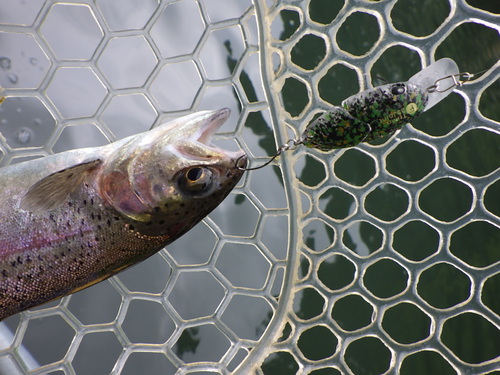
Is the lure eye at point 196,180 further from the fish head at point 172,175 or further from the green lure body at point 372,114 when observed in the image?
the green lure body at point 372,114

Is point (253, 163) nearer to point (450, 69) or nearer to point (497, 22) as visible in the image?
point (450, 69)

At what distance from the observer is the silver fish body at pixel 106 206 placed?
1221mm

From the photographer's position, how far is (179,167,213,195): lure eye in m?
1.20

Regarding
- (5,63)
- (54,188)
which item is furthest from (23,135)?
(54,188)

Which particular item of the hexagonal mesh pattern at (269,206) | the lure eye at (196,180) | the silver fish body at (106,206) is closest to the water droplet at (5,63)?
the hexagonal mesh pattern at (269,206)

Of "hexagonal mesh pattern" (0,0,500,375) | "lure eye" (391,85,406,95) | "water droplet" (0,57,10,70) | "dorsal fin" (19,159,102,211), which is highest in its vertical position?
"lure eye" (391,85,406,95)

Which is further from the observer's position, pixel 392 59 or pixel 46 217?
pixel 392 59

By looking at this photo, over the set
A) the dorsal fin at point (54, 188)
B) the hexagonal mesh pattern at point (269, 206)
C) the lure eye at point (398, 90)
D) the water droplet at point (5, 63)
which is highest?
the lure eye at point (398, 90)

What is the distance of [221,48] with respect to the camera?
2.12 m

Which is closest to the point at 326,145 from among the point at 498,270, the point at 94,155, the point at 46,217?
the point at 94,155

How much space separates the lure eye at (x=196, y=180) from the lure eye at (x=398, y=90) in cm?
56

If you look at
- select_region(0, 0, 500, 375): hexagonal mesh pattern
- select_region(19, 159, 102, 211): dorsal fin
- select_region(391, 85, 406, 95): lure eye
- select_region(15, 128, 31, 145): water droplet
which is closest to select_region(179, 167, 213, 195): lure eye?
select_region(19, 159, 102, 211): dorsal fin

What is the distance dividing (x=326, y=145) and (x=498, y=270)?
1.08 m

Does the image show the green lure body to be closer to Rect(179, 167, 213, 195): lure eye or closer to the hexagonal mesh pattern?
Rect(179, 167, 213, 195): lure eye
